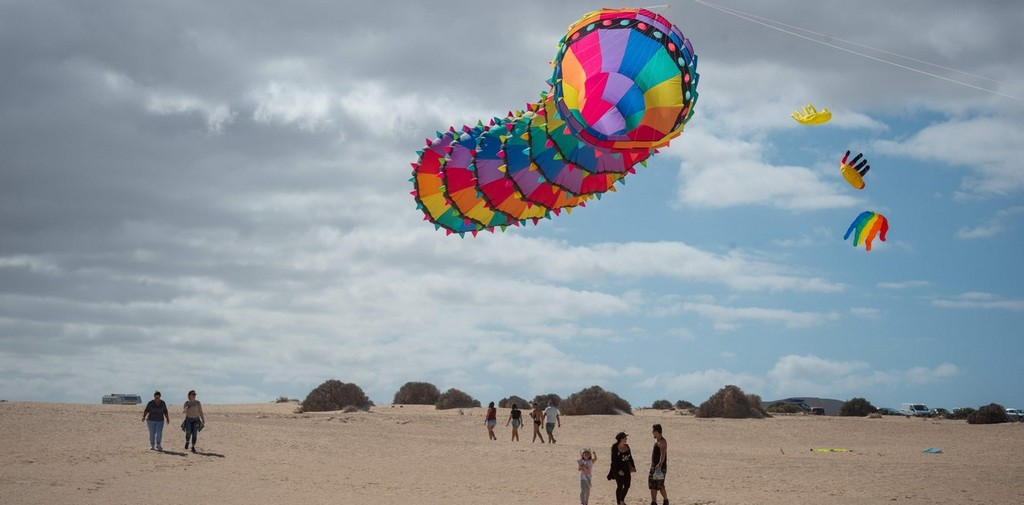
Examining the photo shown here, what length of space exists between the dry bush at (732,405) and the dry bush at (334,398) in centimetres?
1384

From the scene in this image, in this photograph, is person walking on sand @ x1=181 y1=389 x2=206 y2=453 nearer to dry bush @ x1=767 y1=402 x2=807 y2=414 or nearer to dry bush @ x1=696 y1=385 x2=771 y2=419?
dry bush @ x1=696 y1=385 x2=771 y2=419

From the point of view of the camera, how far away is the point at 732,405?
3809 cm

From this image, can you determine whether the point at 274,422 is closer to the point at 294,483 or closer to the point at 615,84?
the point at 294,483

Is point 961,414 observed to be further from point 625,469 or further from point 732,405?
point 625,469

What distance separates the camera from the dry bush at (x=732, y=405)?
3803cm

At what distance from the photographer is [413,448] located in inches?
998

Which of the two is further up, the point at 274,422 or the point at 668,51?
the point at 668,51

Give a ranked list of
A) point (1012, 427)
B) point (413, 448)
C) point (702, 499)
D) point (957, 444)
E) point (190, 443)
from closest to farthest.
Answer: point (702, 499) → point (190, 443) → point (413, 448) → point (957, 444) → point (1012, 427)

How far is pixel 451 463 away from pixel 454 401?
2101cm

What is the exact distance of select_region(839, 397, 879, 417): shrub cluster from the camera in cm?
4666

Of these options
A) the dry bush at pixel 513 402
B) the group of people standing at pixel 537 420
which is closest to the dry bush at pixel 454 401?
the dry bush at pixel 513 402

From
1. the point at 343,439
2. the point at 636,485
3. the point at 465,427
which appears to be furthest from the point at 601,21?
the point at 465,427

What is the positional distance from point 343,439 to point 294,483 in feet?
28.3

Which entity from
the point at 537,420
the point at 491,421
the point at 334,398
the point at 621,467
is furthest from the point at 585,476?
the point at 334,398
